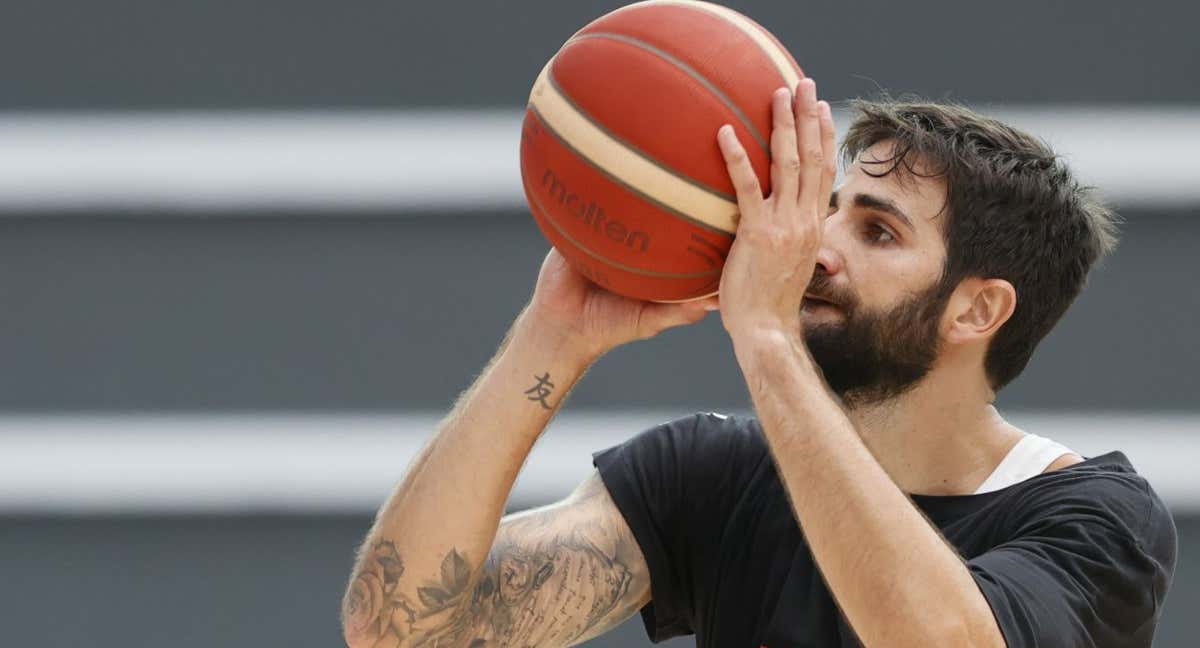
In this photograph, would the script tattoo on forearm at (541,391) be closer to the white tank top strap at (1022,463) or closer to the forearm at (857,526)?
the forearm at (857,526)

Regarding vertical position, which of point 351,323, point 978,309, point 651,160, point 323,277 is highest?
point 323,277

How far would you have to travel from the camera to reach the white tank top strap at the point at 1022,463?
3.19 m

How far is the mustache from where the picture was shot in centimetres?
323

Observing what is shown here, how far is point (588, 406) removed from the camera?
652 cm

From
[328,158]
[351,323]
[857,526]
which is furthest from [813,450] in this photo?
[328,158]

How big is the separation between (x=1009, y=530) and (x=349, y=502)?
12.7 feet

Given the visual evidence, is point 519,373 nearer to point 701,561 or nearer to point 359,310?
point 701,561

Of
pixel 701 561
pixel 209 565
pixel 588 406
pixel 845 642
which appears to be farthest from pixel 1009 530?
pixel 209 565

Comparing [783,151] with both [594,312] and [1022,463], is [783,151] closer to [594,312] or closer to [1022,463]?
[594,312]

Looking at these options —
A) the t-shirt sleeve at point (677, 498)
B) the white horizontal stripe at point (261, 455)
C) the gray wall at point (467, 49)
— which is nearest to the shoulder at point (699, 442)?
the t-shirt sleeve at point (677, 498)

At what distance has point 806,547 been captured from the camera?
327cm

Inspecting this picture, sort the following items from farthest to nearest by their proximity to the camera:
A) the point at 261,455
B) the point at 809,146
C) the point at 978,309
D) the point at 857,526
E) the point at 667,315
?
the point at 261,455 < the point at 978,309 < the point at 667,315 < the point at 809,146 < the point at 857,526

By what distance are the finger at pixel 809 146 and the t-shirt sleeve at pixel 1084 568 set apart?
716mm

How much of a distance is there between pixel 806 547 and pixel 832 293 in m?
0.52
